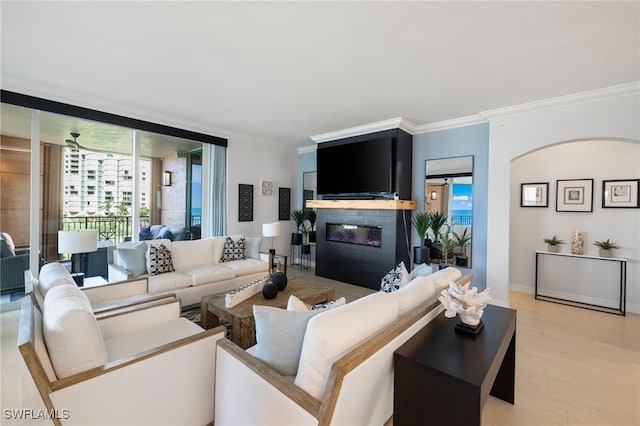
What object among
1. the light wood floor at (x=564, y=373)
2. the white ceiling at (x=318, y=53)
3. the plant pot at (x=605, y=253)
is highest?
the white ceiling at (x=318, y=53)

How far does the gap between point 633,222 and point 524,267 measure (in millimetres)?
1453

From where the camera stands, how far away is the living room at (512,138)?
10.5ft

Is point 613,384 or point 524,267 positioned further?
point 524,267

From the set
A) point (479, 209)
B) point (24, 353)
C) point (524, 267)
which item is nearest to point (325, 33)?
point (24, 353)

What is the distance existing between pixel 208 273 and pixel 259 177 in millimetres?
2879

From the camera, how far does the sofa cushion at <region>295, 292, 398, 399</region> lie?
120 centimetres

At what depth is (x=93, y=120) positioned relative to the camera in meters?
3.87

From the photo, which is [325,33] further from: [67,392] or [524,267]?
[524,267]

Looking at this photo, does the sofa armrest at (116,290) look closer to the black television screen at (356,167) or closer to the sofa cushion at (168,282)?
the sofa cushion at (168,282)

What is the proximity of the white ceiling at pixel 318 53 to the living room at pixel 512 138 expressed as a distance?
1.7 inches

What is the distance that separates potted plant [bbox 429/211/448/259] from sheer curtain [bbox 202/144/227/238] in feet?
12.8

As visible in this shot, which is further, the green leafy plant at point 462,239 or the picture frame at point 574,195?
the green leafy plant at point 462,239

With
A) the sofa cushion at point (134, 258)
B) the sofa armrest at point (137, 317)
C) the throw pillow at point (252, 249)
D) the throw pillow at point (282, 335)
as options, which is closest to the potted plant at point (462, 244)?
the throw pillow at point (252, 249)

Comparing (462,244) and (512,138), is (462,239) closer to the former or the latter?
(462,244)
